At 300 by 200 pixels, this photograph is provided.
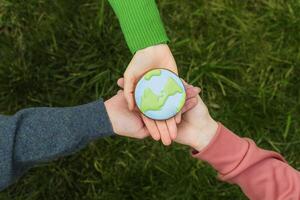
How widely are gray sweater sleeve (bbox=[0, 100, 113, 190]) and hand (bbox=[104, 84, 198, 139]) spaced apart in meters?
0.03

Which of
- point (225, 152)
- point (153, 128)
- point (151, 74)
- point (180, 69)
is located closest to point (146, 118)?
point (153, 128)

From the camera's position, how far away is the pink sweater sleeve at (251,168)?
162 cm

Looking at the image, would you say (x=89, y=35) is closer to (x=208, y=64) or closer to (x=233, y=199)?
(x=208, y=64)

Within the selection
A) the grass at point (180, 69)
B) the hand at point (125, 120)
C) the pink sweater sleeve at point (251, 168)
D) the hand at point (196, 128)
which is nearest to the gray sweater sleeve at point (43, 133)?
the hand at point (125, 120)

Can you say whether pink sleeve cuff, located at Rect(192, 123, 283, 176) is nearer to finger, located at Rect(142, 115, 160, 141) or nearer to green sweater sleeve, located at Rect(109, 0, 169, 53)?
finger, located at Rect(142, 115, 160, 141)

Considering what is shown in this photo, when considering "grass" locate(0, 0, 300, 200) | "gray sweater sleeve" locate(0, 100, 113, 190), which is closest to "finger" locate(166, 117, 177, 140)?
"gray sweater sleeve" locate(0, 100, 113, 190)

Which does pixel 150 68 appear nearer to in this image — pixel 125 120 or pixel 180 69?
pixel 125 120

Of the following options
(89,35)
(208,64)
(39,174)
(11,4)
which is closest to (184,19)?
(208,64)

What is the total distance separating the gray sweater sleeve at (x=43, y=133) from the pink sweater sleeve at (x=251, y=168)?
0.36 meters

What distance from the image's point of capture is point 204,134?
1.69 meters

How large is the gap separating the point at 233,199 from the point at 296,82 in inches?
23.5

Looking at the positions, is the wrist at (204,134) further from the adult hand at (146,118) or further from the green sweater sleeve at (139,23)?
the green sweater sleeve at (139,23)

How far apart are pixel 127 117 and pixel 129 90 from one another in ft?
0.34

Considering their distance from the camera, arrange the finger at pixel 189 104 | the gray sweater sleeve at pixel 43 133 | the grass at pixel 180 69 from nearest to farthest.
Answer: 1. the gray sweater sleeve at pixel 43 133
2. the finger at pixel 189 104
3. the grass at pixel 180 69
